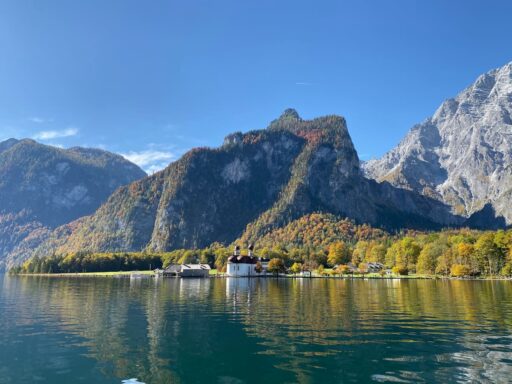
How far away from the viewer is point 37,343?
1358 inches

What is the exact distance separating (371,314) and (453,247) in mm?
129332

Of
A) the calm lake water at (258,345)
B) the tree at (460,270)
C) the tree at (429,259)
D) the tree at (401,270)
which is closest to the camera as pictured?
the calm lake water at (258,345)

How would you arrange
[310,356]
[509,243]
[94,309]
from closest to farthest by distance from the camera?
[310,356] < [94,309] < [509,243]

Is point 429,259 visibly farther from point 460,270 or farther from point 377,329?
point 377,329

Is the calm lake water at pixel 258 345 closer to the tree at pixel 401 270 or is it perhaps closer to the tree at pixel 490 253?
the tree at pixel 490 253

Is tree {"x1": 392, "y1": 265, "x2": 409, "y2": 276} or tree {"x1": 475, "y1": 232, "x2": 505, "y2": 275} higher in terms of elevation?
tree {"x1": 475, "y1": 232, "x2": 505, "y2": 275}

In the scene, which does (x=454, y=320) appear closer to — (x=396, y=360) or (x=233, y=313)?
(x=396, y=360)

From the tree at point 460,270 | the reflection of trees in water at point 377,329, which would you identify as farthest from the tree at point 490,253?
the reflection of trees in water at point 377,329

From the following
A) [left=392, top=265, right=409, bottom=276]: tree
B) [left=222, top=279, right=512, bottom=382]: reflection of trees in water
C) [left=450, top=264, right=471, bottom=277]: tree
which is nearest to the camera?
[left=222, top=279, right=512, bottom=382]: reflection of trees in water

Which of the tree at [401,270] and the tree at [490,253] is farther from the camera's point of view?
the tree at [401,270]

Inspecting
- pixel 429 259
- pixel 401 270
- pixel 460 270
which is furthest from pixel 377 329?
pixel 429 259

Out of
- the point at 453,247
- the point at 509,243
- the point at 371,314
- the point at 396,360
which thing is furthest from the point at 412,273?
the point at 396,360

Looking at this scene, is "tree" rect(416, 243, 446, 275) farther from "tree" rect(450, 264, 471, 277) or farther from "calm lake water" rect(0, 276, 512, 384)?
"calm lake water" rect(0, 276, 512, 384)

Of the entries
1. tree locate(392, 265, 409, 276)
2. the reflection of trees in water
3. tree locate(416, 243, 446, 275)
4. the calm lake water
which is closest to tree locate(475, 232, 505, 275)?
tree locate(416, 243, 446, 275)
